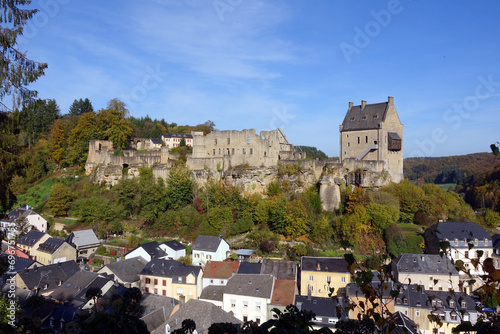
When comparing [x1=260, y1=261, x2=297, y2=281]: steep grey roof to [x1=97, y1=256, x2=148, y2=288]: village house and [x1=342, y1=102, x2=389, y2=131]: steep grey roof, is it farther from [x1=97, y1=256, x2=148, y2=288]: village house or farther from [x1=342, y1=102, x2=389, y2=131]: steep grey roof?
[x1=342, y1=102, x2=389, y2=131]: steep grey roof

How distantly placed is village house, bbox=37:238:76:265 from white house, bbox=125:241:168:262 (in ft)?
15.9

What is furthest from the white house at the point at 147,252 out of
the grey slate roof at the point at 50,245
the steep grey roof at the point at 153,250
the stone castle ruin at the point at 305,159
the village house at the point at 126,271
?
the stone castle ruin at the point at 305,159

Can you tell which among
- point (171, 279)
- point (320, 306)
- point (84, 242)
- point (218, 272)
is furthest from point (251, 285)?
point (84, 242)

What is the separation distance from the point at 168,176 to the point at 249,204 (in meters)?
7.14

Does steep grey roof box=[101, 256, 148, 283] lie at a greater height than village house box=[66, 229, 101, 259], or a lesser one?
lesser

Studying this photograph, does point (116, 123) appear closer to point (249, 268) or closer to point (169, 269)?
point (169, 269)

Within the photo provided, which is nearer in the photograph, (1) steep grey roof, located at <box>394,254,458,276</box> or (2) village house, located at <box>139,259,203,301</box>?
(2) village house, located at <box>139,259,203,301</box>

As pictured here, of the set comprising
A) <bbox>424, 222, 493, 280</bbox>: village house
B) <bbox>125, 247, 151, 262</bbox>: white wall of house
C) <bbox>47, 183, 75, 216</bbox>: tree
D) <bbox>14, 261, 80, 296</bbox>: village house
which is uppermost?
<bbox>47, 183, 75, 216</bbox>: tree

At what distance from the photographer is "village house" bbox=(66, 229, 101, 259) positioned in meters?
26.0

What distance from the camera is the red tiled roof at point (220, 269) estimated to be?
844 inches

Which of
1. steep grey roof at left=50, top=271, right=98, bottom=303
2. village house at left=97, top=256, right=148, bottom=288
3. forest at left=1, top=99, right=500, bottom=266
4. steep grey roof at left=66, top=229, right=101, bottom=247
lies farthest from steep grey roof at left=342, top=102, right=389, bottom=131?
steep grey roof at left=50, top=271, right=98, bottom=303

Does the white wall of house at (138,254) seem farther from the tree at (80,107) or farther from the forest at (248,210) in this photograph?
the tree at (80,107)

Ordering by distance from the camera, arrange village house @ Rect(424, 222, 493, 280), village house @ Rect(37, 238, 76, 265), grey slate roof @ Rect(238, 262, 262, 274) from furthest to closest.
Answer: village house @ Rect(37, 238, 76, 265) → village house @ Rect(424, 222, 493, 280) → grey slate roof @ Rect(238, 262, 262, 274)

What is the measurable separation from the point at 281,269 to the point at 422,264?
8.11 m
